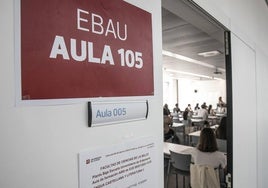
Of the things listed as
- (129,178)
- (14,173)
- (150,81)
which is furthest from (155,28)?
(14,173)

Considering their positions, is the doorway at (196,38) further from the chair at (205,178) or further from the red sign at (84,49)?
the chair at (205,178)

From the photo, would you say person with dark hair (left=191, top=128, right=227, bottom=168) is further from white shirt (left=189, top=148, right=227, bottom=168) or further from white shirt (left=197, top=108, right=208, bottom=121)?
white shirt (left=197, top=108, right=208, bottom=121)

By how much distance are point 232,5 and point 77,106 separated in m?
1.67

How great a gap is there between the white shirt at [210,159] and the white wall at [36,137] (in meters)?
2.58

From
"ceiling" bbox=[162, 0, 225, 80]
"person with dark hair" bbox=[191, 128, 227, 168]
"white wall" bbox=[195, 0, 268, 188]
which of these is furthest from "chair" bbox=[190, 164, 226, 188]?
"ceiling" bbox=[162, 0, 225, 80]

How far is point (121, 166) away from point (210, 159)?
257cm

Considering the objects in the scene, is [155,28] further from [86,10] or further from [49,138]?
[49,138]

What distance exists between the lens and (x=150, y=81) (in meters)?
0.83

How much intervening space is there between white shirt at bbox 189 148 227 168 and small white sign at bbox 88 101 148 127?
246cm

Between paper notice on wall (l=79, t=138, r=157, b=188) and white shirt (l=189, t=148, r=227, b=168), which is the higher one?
paper notice on wall (l=79, t=138, r=157, b=188)

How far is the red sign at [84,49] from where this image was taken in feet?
1.63

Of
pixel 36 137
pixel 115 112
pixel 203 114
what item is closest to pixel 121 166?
pixel 115 112

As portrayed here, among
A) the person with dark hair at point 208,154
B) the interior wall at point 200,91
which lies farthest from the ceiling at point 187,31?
the interior wall at point 200,91

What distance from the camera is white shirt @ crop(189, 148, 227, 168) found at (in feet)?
9.41
